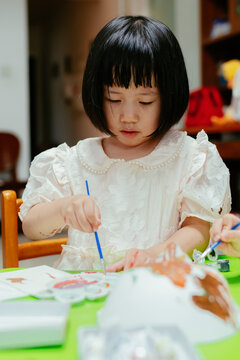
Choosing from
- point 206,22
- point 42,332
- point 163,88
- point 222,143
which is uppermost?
point 206,22

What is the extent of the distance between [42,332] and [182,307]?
0.14 m

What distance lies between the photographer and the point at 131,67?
0.82 metres

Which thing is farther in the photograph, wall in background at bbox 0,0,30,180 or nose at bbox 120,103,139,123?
wall in background at bbox 0,0,30,180

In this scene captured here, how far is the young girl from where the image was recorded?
0.84m

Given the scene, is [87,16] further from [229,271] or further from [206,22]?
[229,271]

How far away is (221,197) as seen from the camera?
35.4 inches

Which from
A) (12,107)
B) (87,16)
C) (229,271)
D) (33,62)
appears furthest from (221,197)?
(33,62)

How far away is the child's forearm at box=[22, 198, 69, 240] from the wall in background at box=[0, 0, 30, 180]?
3172 millimetres

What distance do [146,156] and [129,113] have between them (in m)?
0.16

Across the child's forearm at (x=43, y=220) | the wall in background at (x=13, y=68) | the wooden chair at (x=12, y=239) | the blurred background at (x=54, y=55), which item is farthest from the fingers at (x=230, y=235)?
the wall in background at (x=13, y=68)

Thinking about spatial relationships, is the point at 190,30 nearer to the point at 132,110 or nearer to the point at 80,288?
the point at 132,110

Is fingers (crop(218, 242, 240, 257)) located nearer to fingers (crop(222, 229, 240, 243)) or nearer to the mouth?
fingers (crop(222, 229, 240, 243))

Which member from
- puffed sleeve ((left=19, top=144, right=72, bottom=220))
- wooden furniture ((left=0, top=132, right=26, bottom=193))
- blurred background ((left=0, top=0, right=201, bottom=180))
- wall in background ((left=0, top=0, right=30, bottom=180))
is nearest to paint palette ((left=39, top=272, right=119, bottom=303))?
puffed sleeve ((left=19, top=144, right=72, bottom=220))

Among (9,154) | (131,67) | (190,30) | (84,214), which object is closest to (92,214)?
(84,214)
